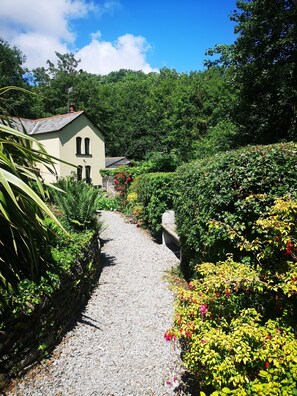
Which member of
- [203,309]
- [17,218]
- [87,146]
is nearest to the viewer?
[203,309]

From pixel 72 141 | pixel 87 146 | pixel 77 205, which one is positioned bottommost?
pixel 77 205

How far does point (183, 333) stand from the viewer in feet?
7.71

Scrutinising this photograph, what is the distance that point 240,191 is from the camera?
3.32m

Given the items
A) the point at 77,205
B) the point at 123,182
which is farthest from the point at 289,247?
the point at 123,182

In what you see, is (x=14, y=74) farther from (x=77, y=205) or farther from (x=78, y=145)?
(x=77, y=205)

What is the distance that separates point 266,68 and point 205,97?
17064 mm

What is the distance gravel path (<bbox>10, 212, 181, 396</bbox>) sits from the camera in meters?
2.79

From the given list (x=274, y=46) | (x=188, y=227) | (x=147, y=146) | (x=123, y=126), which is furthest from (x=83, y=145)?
(x=188, y=227)

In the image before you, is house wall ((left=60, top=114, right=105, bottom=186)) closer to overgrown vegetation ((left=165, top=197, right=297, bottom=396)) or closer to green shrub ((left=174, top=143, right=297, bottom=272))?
green shrub ((left=174, top=143, right=297, bottom=272))

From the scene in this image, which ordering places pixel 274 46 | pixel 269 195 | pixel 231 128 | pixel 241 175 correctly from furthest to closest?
pixel 231 128 < pixel 274 46 < pixel 241 175 < pixel 269 195

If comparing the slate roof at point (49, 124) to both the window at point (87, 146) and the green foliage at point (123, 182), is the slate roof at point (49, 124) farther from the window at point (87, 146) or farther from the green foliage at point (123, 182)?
the green foliage at point (123, 182)

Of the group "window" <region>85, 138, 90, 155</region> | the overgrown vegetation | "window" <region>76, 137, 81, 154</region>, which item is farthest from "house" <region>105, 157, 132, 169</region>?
the overgrown vegetation

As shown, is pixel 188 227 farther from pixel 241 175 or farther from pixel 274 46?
pixel 274 46

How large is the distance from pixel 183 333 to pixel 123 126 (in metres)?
33.8
